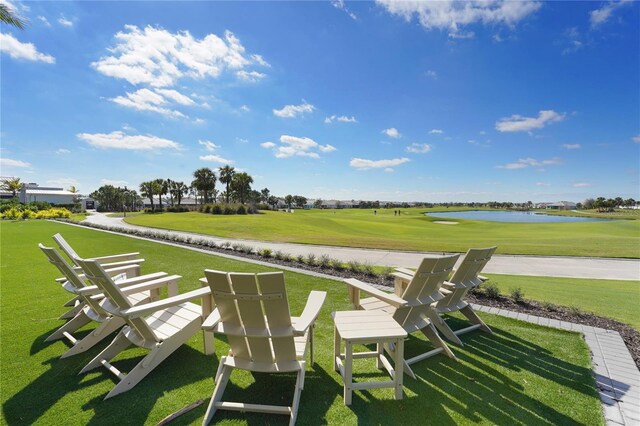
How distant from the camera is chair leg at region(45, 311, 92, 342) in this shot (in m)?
4.11

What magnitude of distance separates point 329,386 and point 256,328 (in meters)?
1.34

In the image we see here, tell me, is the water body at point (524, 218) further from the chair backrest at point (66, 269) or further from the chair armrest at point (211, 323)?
the chair backrest at point (66, 269)

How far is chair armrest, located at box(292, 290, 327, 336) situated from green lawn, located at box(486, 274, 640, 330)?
5.72m

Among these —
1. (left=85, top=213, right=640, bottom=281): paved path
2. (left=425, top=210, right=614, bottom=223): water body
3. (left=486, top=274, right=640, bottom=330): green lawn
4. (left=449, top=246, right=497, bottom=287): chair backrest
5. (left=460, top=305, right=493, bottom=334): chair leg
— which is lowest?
(left=425, top=210, right=614, bottom=223): water body

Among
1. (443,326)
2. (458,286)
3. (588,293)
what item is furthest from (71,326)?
(588,293)

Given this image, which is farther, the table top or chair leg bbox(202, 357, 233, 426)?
the table top

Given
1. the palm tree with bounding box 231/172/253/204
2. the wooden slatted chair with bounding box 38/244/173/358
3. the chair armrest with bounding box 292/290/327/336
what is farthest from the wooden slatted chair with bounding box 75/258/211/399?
the palm tree with bounding box 231/172/253/204

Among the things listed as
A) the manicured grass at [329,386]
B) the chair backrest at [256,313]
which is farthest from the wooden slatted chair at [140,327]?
the chair backrest at [256,313]

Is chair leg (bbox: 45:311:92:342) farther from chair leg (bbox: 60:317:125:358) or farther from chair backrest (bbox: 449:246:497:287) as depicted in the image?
chair backrest (bbox: 449:246:497:287)

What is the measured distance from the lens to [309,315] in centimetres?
296

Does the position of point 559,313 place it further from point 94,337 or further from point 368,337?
point 94,337

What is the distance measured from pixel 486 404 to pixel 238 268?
8.34 metres

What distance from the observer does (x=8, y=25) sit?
711 cm

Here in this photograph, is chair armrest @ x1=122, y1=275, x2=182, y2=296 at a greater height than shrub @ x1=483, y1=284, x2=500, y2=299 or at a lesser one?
greater
